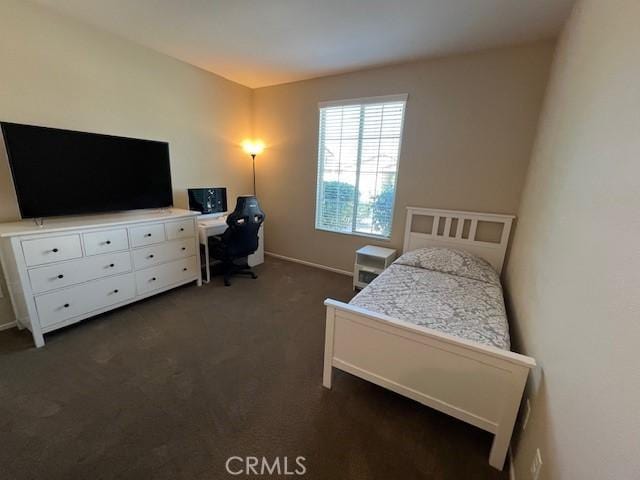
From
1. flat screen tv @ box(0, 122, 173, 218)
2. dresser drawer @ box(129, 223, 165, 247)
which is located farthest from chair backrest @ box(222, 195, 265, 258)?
flat screen tv @ box(0, 122, 173, 218)

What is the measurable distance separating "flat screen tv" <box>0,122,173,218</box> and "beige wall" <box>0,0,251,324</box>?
0.87 feet

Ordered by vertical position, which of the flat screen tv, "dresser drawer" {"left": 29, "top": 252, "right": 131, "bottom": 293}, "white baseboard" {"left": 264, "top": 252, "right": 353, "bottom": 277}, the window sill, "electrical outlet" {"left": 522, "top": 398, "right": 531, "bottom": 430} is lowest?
"white baseboard" {"left": 264, "top": 252, "right": 353, "bottom": 277}

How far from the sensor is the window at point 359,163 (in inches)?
126

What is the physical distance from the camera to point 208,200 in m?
3.54

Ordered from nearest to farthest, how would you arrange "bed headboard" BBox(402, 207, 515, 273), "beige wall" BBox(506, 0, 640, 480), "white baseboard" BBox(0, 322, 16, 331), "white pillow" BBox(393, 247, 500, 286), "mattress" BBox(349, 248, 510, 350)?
1. "beige wall" BBox(506, 0, 640, 480)
2. "mattress" BBox(349, 248, 510, 350)
3. "white baseboard" BBox(0, 322, 16, 331)
4. "white pillow" BBox(393, 247, 500, 286)
5. "bed headboard" BBox(402, 207, 515, 273)

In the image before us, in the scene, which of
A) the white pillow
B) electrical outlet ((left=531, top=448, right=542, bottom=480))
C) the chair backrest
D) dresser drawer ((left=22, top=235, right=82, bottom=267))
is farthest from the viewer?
the chair backrest

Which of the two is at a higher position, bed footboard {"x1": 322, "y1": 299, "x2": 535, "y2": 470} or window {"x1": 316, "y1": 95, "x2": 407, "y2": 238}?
window {"x1": 316, "y1": 95, "x2": 407, "y2": 238}

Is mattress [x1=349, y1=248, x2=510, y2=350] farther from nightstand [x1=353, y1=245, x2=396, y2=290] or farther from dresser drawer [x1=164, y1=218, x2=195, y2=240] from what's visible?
dresser drawer [x1=164, y1=218, x2=195, y2=240]

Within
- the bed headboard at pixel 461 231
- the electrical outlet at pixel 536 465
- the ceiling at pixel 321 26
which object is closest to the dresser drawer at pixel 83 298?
the ceiling at pixel 321 26

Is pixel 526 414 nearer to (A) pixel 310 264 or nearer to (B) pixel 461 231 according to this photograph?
(B) pixel 461 231

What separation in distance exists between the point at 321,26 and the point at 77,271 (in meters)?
2.88

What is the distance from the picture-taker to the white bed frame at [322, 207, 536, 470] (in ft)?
4.12

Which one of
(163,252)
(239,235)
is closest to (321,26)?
(239,235)

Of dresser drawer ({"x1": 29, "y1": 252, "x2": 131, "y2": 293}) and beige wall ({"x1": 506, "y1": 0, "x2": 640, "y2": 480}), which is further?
dresser drawer ({"x1": 29, "y1": 252, "x2": 131, "y2": 293})
